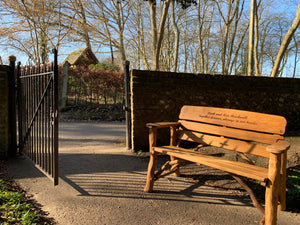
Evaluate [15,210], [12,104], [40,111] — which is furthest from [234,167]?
[12,104]

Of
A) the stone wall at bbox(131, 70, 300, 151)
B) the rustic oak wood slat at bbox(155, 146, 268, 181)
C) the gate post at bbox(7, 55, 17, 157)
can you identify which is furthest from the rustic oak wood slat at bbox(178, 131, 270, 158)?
the gate post at bbox(7, 55, 17, 157)

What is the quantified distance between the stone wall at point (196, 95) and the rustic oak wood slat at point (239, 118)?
1.46 meters

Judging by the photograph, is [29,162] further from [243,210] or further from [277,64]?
[277,64]

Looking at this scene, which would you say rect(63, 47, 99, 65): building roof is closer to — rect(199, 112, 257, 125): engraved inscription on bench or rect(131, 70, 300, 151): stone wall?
rect(131, 70, 300, 151): stone wall

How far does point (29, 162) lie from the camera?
14.4ft

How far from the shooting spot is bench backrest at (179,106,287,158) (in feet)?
9.51

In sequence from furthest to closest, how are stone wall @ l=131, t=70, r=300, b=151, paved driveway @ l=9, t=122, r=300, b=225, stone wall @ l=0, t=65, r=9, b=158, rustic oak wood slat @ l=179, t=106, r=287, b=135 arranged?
stone wall @ l=131, t=70, r=300, b=151, stone wall @ l=0, t=65, r=9, b=158, rustic oak wood slat @ l=179, t=106, r=287, b=135, paved driveway @ l=9, t=122, r=300, b=225

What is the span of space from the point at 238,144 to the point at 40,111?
3083 mm

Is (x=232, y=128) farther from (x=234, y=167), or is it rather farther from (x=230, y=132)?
(x=234, y=167)

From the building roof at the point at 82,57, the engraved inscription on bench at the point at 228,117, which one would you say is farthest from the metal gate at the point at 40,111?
the building roof at the point at 82,57

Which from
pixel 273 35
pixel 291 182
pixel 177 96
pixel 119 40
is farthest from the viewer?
pixel 273 35

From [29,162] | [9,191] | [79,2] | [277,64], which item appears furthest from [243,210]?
[79,2]

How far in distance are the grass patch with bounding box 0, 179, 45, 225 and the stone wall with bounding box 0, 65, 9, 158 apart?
166 centimetres

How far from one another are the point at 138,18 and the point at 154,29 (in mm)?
10631
